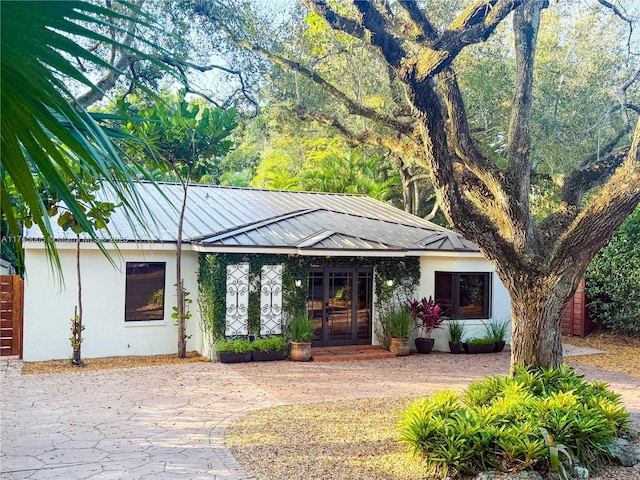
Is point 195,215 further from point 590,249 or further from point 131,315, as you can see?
point 590,249

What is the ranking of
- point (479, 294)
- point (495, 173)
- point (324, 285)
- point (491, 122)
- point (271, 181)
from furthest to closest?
point (271, 181) → point (491, 122) → point (479, 294) → point (324, 285) → point (495, 173)

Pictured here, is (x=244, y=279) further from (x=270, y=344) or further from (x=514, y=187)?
(x=514, y=187)

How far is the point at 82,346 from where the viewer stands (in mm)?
12461

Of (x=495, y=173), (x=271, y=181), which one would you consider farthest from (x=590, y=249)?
(x=271, y=181)

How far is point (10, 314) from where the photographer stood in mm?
12680

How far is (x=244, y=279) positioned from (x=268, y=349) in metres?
1.68

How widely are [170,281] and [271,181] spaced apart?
13793mm

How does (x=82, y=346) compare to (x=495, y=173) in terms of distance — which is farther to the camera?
(x=82, y=346)

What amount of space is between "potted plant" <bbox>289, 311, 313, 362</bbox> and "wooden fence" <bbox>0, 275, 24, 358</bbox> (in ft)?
20.1

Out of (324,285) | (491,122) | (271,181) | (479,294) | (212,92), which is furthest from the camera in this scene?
(271,181)

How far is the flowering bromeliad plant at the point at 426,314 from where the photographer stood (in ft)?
46.4

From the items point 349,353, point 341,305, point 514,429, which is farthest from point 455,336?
point 514,429

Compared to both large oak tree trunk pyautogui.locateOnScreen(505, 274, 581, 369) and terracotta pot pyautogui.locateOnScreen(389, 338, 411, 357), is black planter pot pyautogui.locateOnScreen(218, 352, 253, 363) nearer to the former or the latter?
terracotta pot pyautogui.locateOnScreen(389, 338, 411, 357)

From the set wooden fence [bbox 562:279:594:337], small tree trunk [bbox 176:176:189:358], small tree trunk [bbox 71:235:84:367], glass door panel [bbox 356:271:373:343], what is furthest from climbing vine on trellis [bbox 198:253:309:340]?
wooden fence [bbox 562:279:594:337]
